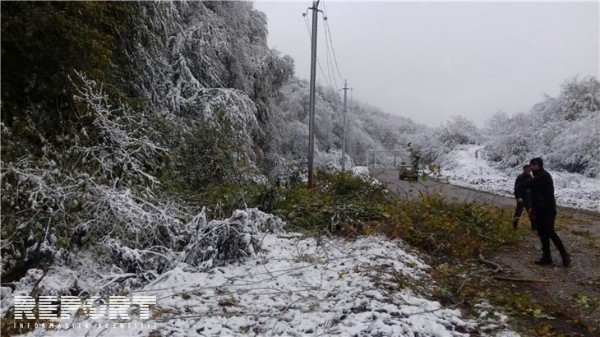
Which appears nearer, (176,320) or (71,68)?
(176,320)

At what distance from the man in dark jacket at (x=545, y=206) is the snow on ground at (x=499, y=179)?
1048 centimetres

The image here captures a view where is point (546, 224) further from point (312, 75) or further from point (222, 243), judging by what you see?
point (312, 75)

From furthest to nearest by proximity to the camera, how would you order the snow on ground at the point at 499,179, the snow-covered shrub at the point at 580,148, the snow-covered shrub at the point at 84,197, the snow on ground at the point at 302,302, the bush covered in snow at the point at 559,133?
the bush covered in snow at the point at 559,133 → the snow-covered shrub at the point at 580,148 → the snow on ground at the point at 499,179 → the snow-covered shrub at the point at 84,197 → the snow on ground at the point at 302,302

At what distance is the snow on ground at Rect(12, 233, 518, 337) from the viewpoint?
425 centimetres

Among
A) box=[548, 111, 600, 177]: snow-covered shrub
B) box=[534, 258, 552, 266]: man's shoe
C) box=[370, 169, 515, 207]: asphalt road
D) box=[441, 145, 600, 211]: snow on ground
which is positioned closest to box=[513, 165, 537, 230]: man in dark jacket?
box=[370, 169, 515, 207]: asphalt road

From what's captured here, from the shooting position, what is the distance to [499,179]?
2677 cm

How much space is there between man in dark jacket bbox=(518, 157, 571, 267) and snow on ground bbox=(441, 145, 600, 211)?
10477 mm

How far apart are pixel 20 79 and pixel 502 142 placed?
32.0 m

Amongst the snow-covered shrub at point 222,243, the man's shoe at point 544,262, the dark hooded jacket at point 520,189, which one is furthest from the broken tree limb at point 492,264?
the snow-covered shrub at point 222,243

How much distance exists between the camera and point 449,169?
3822 cm

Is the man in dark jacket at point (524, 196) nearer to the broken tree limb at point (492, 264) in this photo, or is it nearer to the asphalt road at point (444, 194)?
the asphalt road at point (444, 194)

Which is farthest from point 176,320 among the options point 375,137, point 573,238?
point 375,137

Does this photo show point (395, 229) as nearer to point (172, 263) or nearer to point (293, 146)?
point (172, 263)

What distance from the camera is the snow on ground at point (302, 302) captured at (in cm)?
425
